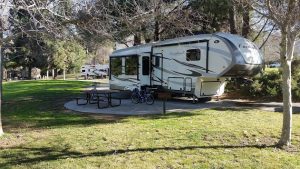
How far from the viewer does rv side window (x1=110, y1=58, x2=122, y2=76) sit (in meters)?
21.7

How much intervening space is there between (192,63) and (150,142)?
318 inches

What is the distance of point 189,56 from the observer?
1683 cm

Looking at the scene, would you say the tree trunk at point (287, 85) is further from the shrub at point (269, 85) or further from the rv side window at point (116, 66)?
the rv side window at point (116, 66)

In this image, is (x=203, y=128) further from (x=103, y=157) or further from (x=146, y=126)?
(x=103, y=157)

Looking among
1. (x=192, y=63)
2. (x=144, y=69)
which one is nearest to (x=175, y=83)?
(x=192, y=63)

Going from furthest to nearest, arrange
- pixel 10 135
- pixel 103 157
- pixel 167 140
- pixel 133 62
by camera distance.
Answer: pixel 133 62 → pixel 10 135 → pixel 167 140 → pixel 103 157

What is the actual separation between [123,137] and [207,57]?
7280 mm

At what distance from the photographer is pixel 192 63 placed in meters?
16.6

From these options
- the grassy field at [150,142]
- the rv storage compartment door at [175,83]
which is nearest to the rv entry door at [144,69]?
the rv storage compartment door at [175,83]

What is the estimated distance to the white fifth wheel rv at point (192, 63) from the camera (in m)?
15.2

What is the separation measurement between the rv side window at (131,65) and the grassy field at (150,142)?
300 inches

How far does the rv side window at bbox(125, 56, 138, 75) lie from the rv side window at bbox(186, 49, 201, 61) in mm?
3949

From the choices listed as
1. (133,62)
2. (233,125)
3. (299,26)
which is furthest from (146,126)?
(133,62)

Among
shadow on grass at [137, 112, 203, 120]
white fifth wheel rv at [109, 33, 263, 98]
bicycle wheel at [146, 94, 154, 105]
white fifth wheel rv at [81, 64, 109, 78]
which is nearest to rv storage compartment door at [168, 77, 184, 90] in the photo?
white fifth wheel rv at [109, 33, 263, 98]
